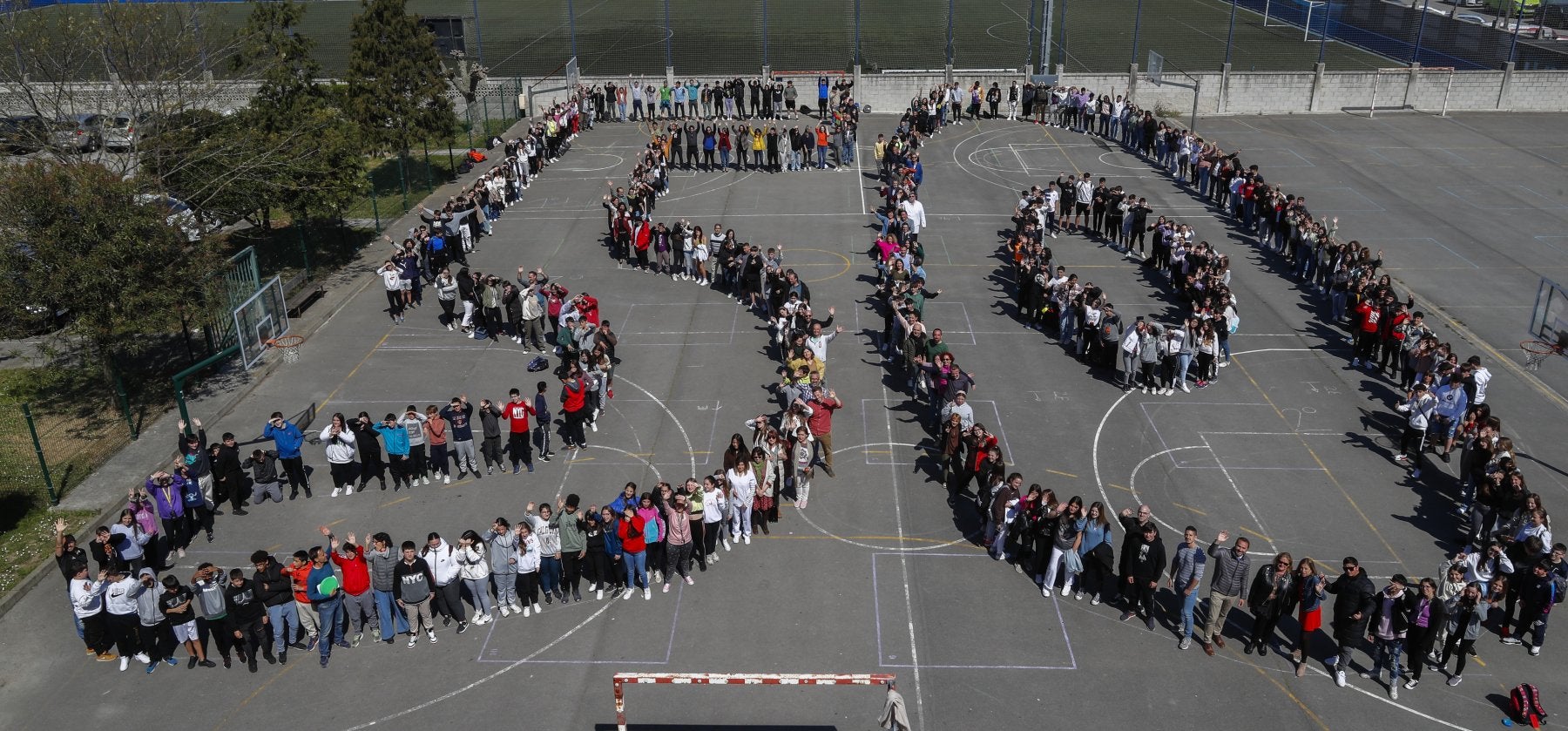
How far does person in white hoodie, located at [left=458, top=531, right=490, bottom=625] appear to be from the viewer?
15203 millimetres

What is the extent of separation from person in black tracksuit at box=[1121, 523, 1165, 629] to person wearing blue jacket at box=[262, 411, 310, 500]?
43.8ft

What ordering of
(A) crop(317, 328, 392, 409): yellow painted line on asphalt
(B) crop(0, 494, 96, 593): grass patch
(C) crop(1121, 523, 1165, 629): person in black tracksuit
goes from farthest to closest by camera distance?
(A) crop(317, 328, 392, 409): yellow painted line on asphalt
(B) crop(0, 494, 96, 593): grass patch
(C) crop(1121, 523, 1165, 629): person in black tracksuit

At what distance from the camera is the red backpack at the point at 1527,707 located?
43.9 ft

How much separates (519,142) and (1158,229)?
72.8ft

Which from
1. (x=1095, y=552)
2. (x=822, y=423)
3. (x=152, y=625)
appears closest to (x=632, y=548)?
(x=822, y=423)

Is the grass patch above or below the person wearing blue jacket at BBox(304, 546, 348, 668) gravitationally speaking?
below

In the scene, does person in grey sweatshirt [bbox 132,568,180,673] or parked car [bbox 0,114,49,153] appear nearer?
person in grey sweatshirt [bbox 132,568,180,673]

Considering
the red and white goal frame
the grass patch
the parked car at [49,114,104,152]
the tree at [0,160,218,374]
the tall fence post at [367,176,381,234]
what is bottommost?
the grass patch

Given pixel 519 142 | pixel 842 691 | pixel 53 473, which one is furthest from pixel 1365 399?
pixel 519 142

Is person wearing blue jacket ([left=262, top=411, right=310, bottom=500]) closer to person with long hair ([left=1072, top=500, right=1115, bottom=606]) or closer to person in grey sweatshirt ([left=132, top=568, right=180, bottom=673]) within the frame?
person in grey sweatshirt ([left=132, top=568, right=180, bottom=673])

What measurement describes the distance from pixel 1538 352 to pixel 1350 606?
1235 centimetres

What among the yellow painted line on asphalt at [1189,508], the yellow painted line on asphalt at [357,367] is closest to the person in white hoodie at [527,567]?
the yellow painted line on asphalt at [357,367]

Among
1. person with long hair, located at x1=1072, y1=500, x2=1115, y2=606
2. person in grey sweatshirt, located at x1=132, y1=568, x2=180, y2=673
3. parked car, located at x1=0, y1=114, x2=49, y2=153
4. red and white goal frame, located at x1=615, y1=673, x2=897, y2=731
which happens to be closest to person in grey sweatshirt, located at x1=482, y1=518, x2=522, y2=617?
red and white goal frame, located at x1=615, y1=673, x2=897, y2=731

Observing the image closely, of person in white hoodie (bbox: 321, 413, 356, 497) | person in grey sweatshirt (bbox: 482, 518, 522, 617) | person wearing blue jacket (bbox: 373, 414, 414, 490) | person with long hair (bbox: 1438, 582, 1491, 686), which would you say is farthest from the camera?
person wearing blue jacket (bbox: 373, 414, 414, 490)
